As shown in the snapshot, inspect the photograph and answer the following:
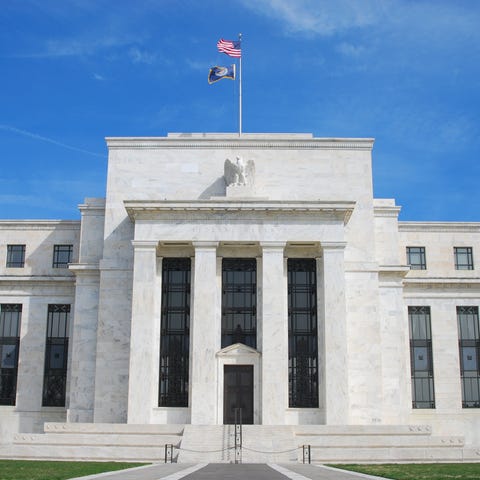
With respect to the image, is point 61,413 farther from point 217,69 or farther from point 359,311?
point 217,69

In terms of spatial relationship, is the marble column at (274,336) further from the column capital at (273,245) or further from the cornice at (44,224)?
the cornice at (44,224)

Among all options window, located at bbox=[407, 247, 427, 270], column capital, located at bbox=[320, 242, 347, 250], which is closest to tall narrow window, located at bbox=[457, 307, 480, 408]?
window, located at bbox=[407, 247, 427, 270]

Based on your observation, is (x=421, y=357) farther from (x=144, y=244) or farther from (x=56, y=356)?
(x=56, y=356)

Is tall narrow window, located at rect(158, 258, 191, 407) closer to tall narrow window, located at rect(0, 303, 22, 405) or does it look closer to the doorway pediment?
the doorway pediment

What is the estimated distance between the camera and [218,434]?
38.8 m

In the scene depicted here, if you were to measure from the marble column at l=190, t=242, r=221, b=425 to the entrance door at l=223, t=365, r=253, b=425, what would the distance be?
0.97 metres

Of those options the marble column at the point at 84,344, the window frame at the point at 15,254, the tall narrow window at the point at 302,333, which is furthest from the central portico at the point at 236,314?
the window frame at the point at 15,254

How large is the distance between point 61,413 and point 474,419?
2749 cm

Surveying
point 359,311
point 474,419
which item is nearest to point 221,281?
point 359,311

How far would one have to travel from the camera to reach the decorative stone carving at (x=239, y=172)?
48.0m

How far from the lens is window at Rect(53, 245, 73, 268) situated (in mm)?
52781

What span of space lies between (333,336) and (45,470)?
67.9 feet

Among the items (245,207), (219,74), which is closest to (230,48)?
(219,74)

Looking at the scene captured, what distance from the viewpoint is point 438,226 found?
53062 millimetres
